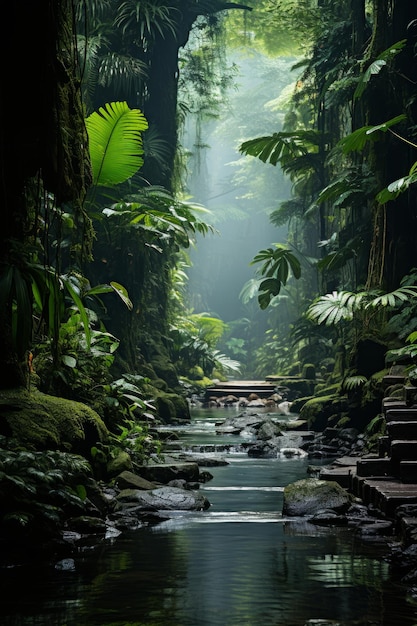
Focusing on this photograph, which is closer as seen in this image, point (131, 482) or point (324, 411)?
point (131, 482)

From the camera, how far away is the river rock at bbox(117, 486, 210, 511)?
6773mm

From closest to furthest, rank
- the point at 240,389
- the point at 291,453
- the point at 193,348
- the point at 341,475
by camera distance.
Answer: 1. the point at 341,475
2. the point at 291,453
3. the point at 240,389
4. the point at 193,348

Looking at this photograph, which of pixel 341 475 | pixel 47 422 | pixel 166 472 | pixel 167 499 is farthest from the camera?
pixel 166 472

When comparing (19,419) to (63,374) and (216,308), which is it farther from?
(216,308)

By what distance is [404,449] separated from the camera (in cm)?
668

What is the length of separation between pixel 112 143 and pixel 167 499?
19.0ft

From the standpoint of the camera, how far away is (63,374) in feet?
26.3

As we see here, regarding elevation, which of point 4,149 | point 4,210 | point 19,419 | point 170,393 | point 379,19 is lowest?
point 170,393

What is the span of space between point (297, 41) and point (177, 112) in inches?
204

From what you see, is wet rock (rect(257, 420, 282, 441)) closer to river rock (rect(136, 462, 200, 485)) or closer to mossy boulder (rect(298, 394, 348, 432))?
mossy boulder (rect(298, 394, 348, 432))

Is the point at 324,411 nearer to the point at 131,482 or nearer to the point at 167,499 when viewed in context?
the point at 131,482

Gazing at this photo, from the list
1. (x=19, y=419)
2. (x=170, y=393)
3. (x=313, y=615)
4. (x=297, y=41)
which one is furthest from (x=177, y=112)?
(x=313, y=615)

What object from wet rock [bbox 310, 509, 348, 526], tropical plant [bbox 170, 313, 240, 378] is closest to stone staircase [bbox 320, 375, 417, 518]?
wet rock [bbox 310, 509, 348, 526]

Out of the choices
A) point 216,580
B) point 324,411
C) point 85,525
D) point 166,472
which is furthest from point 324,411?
point 216,580
